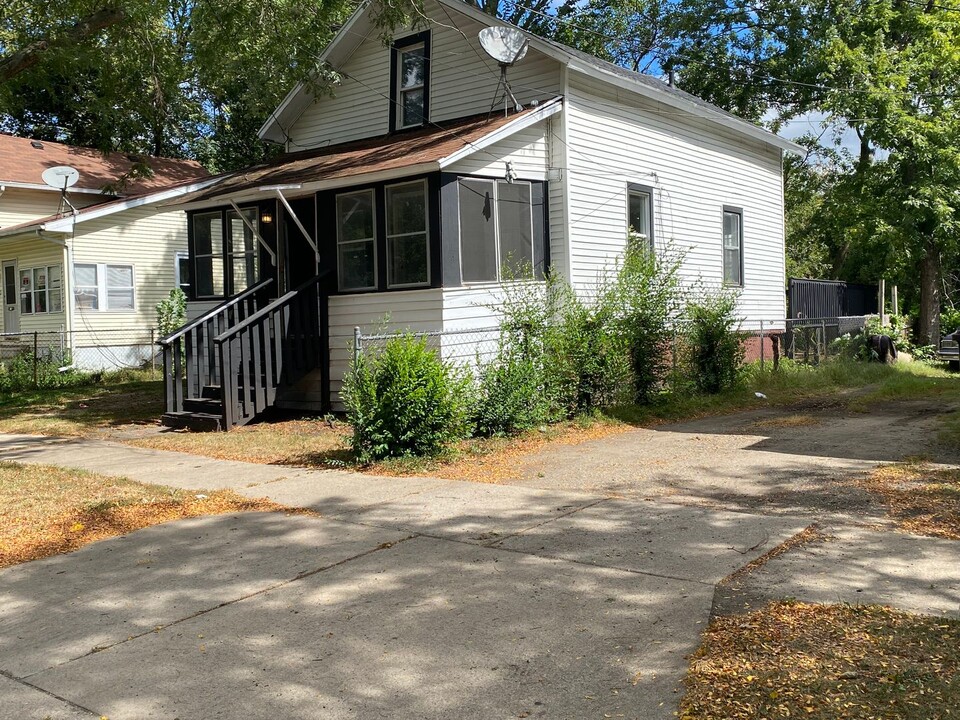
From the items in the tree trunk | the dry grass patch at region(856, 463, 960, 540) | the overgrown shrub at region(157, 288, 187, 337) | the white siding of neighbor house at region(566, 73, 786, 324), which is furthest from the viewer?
the tree trunk

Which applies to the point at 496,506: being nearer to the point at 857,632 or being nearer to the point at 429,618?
the point at 429,618

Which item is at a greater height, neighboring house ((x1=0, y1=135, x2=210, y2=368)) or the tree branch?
the tree branch

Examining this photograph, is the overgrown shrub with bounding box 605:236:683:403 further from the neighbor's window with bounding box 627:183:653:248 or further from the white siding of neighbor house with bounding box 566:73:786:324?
the neighbor's window with bounding box 627:183:653:248

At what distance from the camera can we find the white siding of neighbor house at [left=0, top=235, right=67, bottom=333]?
22.0m

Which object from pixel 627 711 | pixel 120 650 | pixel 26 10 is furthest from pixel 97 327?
pixel 627 711

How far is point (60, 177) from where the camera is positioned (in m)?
21.6

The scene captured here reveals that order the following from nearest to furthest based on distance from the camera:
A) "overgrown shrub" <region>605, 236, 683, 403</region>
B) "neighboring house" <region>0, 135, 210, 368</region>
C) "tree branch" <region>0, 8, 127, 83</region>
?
1. "tree branch" <region>0, 8, 127, 83</region>
2. "overgrown shrub" <region>605, 236, 683, 403</region>
3. "neighboring house" <region>0, 135, 210, 368</region>

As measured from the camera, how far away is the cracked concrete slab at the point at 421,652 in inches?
147

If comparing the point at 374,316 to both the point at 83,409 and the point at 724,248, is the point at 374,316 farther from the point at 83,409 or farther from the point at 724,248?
the point at 724,248

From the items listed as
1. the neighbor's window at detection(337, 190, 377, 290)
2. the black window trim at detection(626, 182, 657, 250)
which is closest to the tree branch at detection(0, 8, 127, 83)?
the neighbor's window at detection(337, 190, 377, 290)

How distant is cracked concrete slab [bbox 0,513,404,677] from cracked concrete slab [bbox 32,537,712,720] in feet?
0.83

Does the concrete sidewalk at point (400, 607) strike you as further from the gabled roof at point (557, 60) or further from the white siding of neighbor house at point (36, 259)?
the white siding of neighbor house at point (36, 259)

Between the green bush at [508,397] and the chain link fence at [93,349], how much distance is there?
1368 cm

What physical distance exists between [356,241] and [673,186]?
6.58m
